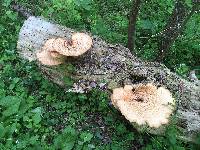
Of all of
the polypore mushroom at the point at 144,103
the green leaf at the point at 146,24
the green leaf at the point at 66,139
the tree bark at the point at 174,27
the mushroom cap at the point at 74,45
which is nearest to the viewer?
the polypore mushroom at the point at 144,103

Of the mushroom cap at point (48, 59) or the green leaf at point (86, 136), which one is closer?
the green leaf at point (86, 136)

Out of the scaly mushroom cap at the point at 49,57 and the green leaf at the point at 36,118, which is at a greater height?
the scaly mushroom cap at the point at 49,57

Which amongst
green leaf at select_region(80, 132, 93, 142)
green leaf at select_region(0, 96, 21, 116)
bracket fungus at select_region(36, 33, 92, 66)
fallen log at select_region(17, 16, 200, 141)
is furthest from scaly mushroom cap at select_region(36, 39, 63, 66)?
green leaf at select_region(80, 132, 93, 142)

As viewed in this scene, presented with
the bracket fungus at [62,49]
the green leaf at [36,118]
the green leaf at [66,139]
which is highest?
the bracket fungus at [62,49]

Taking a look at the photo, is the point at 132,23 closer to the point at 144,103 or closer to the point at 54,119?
the point at 144,103

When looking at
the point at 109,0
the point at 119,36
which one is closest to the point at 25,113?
the point at 119,36

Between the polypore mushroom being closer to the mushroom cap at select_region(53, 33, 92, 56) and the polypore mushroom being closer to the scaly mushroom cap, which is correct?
the mushroom cap at select_region(53, 33, 92, 56)

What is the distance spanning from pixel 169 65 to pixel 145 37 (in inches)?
25.0

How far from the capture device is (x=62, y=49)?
4801 millimetres

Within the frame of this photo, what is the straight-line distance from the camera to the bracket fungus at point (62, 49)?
4.80 meters

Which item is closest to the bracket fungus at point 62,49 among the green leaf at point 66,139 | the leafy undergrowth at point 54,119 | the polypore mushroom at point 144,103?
the leafy undergrowth at point 54,119

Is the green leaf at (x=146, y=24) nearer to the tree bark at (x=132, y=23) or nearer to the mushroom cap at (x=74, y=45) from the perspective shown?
the tree bark at (x=132, y=23)

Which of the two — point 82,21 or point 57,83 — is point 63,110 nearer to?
point 57,83

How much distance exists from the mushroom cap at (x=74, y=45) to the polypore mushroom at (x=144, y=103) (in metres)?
0.70
